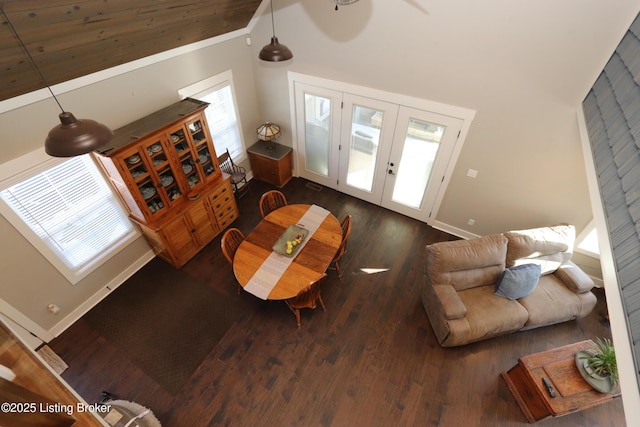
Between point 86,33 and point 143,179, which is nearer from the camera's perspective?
point 86,33

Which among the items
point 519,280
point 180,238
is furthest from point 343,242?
point 180,238

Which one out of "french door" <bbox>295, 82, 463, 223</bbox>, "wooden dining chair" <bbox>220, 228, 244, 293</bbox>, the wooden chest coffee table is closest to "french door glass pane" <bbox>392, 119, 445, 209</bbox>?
"french door" <bbox>295, 82, 463, 223</bbox>

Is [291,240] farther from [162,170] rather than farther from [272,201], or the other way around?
[162,170]

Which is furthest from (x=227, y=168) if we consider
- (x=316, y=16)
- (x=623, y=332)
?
(x=623, y=332)

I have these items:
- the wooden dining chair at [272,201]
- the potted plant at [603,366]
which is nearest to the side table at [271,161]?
the wooden dining chair at [272,201]

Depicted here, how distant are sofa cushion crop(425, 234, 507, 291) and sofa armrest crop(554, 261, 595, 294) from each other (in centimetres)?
76

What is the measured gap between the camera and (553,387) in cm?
260

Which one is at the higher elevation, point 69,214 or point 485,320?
point 69,214

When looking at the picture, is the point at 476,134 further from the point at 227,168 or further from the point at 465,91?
the point at 227,168

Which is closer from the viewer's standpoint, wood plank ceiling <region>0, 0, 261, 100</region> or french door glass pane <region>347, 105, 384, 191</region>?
wood plank ceiling <region>0, 0, 261, 100</region>

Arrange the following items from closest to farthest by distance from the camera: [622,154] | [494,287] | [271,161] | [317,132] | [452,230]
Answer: [622,154], [494,287], [452,230], [317,132], [271,161]

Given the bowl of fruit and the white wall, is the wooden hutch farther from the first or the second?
the white wall

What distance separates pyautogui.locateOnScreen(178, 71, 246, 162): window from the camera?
13.2ft

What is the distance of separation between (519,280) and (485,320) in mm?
591
